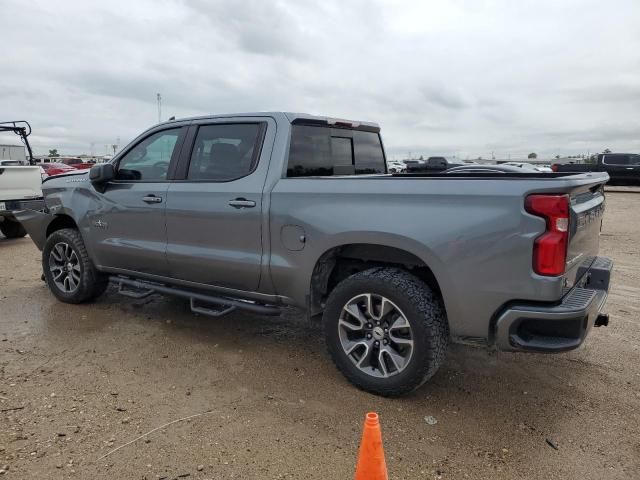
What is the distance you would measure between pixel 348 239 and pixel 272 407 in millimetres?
1191

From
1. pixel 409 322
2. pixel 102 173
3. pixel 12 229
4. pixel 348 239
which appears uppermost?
pixel 102 173

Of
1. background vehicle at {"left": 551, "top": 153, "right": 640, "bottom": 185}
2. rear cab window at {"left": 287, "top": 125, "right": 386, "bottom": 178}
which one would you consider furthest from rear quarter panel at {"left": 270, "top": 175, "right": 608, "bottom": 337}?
background vehicle at {"left": 551, "top": 153, "right": 640, "bottom": 185}

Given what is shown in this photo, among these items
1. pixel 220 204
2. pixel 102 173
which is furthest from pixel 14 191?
pixel 220 204

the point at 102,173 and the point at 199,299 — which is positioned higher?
the point at 102,173

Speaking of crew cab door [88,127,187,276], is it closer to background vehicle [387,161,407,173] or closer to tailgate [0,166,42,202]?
background vehicle [387,161,407,173]

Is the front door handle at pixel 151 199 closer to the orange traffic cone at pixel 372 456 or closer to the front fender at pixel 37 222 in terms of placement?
the front fender at pixel 37 222

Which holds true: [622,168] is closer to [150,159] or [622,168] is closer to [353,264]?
[353,264]

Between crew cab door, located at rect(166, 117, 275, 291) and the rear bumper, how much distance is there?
183 cm

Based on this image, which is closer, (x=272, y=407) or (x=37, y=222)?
(x=272, y=407)

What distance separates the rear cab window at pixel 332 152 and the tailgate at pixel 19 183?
6477 mm

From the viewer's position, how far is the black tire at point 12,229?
32.5 feet

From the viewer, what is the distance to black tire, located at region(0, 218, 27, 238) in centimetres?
990

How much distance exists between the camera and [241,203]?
3.98m

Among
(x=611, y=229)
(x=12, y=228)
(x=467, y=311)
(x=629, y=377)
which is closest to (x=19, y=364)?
(x=467, y=311)
